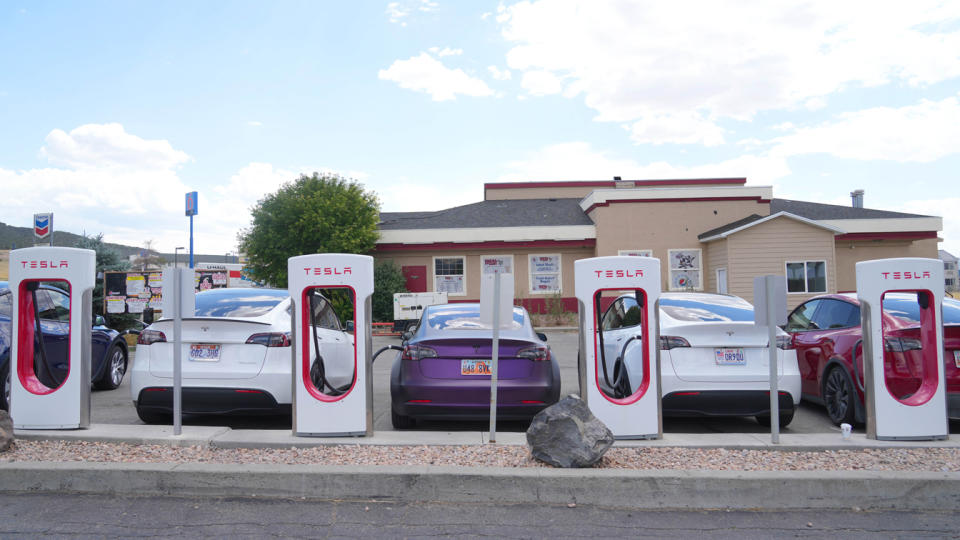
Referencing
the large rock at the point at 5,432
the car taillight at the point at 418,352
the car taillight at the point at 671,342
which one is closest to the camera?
the large rock at the point at 5,432

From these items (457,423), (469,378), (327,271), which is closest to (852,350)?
(469,378)

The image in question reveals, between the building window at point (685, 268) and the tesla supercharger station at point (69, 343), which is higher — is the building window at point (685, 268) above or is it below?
above

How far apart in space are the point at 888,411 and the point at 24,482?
721 centimetres

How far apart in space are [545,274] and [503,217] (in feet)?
11.0

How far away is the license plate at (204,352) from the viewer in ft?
21.3

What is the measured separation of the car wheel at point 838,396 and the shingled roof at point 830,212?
19999 millimetres

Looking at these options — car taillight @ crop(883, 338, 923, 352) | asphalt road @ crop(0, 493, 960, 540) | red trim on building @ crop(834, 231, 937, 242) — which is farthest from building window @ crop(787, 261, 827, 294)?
asphalt road @ crop(0, 493, 960, 540)

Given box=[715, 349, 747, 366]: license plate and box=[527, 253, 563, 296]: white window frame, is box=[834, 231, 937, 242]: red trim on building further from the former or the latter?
box=[715, 349, 747, 366]: license plate

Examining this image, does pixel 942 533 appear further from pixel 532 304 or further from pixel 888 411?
pixel 532 304

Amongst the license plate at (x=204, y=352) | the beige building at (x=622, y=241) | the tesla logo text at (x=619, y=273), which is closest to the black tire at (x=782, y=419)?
the tesla logo text at (x=619, y=273)

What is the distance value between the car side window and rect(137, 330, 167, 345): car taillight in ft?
24.1

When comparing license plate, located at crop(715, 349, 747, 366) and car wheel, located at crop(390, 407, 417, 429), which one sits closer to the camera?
license plate, located at crop(715, 349, 747, 366)

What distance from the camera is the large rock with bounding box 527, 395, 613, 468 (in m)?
5.05

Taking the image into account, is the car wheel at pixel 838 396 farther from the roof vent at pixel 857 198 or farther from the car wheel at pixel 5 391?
the roof vent at pixel 857 198
